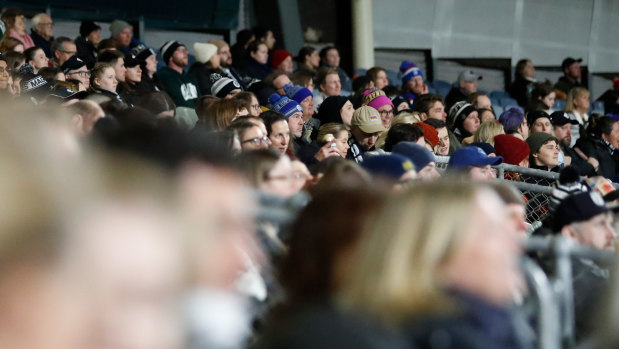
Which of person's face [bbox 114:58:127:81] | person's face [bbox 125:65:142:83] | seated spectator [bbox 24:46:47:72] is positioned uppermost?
seated spectator [bbox 24:46:47:72]

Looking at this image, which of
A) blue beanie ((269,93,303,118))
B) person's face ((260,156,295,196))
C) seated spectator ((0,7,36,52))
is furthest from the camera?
seated spectator ((0,7,36,52))

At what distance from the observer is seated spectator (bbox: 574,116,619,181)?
889 cm

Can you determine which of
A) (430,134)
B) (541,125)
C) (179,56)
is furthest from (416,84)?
(430,134)

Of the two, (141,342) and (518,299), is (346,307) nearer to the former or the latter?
(141,342)

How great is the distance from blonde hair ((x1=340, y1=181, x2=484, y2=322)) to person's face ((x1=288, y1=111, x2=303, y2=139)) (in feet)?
16.5

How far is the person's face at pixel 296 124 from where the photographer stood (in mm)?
7086

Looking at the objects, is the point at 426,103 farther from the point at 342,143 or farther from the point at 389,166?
the point at 389,166

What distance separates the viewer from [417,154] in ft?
15.9

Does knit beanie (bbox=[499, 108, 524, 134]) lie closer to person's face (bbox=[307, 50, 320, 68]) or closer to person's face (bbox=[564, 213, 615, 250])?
person's face (bbox=[307, 50, 320, 68])

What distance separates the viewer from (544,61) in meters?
15.2

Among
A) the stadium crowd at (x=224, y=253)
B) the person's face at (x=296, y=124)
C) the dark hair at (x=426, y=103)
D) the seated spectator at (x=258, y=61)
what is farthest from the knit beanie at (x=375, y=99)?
the stadium crowd at (x=224, y=253)

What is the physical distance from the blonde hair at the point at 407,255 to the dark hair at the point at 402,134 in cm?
456

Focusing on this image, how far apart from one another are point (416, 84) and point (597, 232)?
6.87 metres

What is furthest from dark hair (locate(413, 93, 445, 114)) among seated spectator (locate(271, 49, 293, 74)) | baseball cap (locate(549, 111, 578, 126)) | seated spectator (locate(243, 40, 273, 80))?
seated spectator (locate(243, 40, 273, 80))
